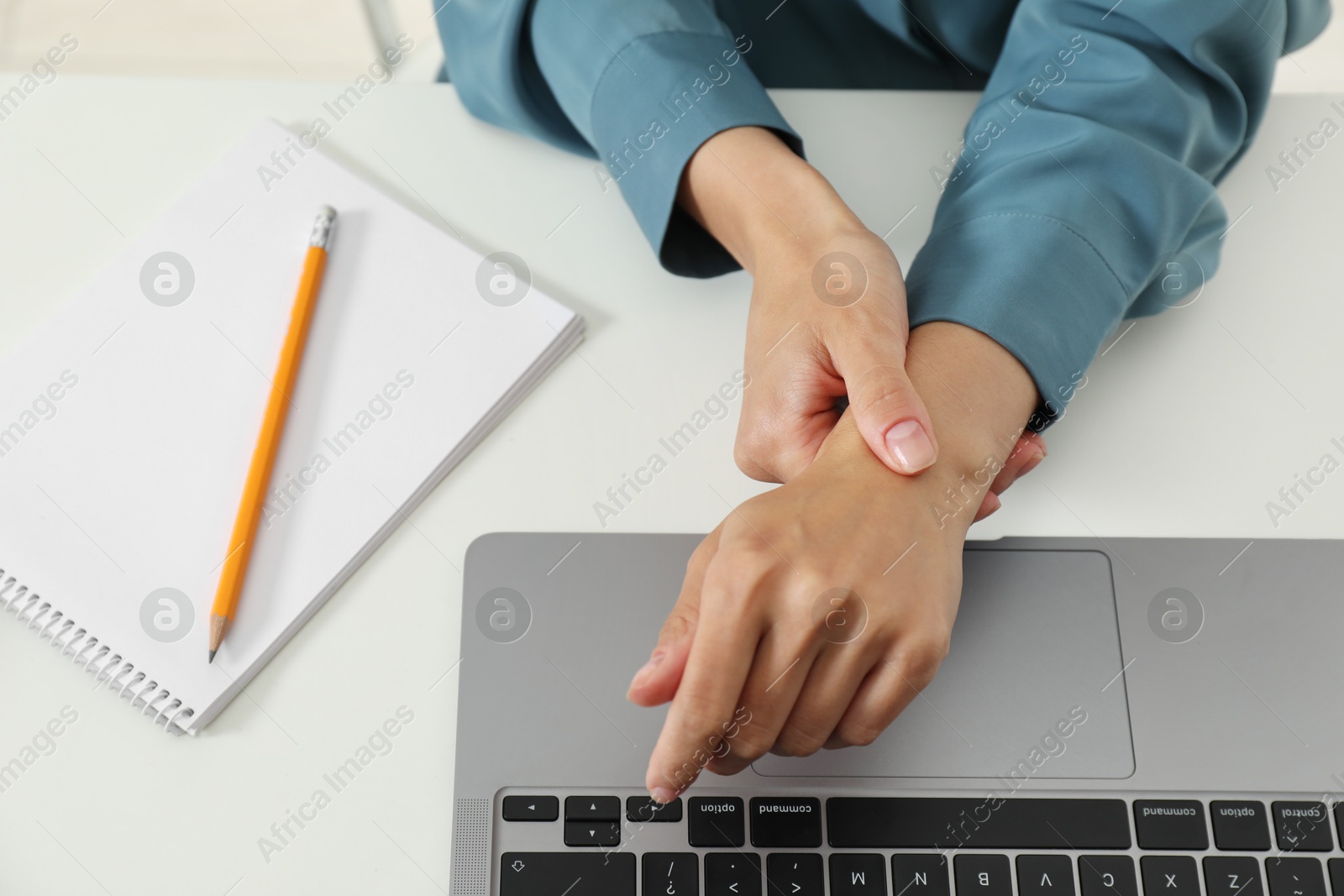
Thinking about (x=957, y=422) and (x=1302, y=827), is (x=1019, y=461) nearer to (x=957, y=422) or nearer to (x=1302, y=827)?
(x=957, y=422)

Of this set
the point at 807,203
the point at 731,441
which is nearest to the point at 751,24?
the point at 807,203

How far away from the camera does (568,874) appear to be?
371 mm

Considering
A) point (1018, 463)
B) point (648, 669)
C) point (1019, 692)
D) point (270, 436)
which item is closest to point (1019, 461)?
point (1018, 463)

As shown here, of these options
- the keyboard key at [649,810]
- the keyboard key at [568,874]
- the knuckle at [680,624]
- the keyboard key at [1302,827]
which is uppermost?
the knuckle at [680,624]

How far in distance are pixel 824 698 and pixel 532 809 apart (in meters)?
0.13

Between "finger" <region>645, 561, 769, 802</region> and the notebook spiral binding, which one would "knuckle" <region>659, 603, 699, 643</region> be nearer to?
"finger" <region>645, 561, 769, 802</region>

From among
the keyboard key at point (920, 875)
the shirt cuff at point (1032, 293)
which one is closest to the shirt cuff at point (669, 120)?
the shirt cuff at point (1032, 293)

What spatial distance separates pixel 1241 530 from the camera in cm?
45

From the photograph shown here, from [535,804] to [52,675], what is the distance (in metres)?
0.24

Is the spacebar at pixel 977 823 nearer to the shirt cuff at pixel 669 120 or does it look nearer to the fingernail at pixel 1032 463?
the fingernail at pixel 1032 463

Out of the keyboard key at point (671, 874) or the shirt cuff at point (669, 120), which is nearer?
the keyboard key at point (671, 874)

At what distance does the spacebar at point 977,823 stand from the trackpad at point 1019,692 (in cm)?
1

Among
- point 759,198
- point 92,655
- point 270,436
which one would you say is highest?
point 759,198

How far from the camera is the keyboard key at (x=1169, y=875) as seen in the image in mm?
367
